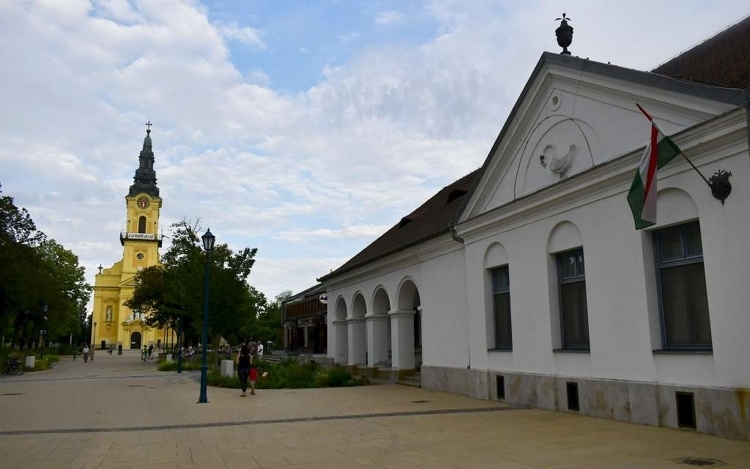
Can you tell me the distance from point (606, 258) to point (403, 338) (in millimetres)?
11312

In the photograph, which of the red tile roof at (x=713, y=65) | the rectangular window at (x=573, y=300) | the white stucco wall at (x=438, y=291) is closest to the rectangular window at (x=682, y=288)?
the rectangular window at (x=573, y=300)

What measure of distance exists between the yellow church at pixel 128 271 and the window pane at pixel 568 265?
91.4m

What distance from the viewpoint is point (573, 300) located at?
13328 millimetres

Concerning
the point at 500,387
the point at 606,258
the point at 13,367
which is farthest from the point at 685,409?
the point at 13,367

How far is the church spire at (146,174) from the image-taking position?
101 meters

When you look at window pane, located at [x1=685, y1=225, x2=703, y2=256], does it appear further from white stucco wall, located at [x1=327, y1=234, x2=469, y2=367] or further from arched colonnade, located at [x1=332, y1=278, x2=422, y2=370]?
arched colonnade, located at [x1=332, y1=278, x2=422, y2=370]

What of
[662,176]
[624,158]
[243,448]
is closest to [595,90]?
[624,158]

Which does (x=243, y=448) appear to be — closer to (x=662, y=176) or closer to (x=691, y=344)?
(x=691, y=344)

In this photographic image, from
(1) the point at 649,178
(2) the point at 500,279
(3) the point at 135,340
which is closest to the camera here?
(1) the point at 649,178

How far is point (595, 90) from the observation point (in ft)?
41.1

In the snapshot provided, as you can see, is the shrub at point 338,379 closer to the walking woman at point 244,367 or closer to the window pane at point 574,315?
the walking woman at point 244,367

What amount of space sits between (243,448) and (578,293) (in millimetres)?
7818

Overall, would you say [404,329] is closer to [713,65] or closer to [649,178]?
[713,65]

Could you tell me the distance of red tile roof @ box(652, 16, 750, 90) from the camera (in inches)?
414
